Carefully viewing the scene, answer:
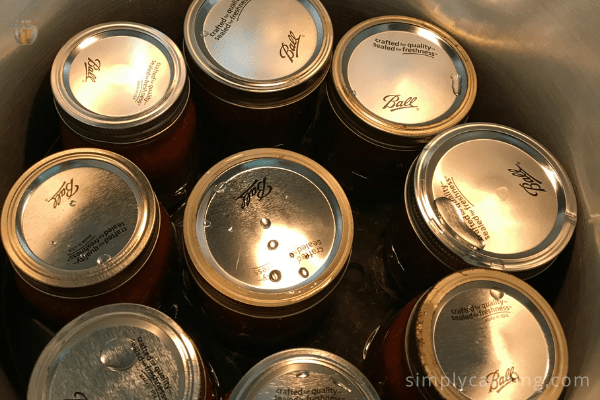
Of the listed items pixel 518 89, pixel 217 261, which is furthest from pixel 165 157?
pixel 518 89

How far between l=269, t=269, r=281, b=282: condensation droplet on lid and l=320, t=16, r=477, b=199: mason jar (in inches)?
12.7

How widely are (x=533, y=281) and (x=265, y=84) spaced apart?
0.68m

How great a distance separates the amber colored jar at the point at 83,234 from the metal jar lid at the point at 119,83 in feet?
0.18

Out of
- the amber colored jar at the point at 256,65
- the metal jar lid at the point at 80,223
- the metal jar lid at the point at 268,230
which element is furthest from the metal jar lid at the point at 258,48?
the metal jar lid at the point at 80,223

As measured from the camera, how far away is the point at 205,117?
38.1 inches

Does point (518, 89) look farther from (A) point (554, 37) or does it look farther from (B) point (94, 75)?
(B) point (94, 75)

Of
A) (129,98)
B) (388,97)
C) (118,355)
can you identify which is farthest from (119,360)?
(388,97)

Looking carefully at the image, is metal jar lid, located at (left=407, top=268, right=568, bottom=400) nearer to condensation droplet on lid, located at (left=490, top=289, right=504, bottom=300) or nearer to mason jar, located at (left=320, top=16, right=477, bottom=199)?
condensation droplet on lid, located at (left=490, top=289, right=504, bottom=300)

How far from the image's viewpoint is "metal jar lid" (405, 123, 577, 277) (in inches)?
31.5

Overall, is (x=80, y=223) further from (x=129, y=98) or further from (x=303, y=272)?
(x=303, y=272)

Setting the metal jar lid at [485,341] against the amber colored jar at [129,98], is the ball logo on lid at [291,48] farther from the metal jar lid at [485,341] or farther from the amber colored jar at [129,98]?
the metal jar lid at [485,341]

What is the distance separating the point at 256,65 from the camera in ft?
2.95

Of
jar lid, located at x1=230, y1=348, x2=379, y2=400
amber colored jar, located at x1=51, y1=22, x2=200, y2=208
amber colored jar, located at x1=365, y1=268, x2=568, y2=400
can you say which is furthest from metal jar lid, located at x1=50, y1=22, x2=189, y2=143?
amber colored jar, located at x1=365, y1=268, x2=568, y2=400

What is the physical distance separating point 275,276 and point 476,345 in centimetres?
32
